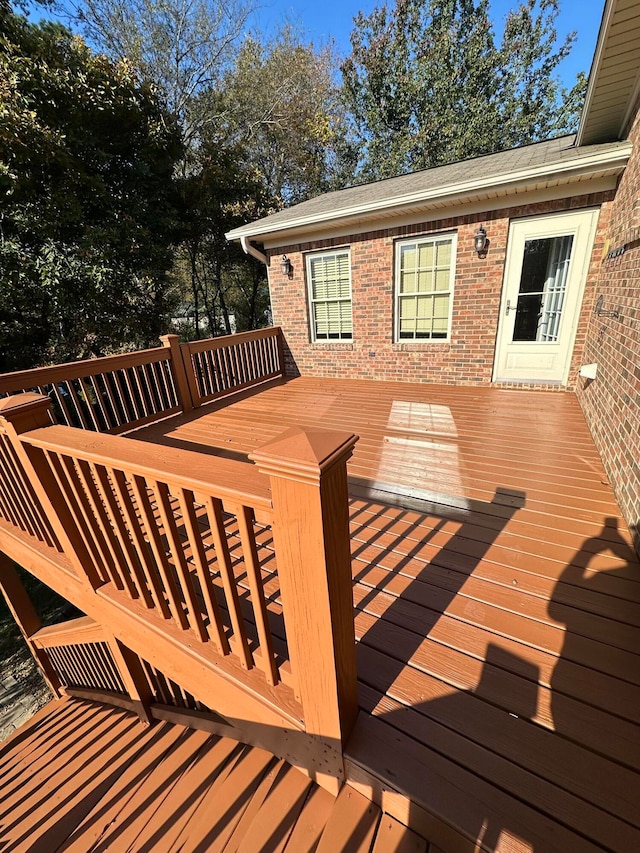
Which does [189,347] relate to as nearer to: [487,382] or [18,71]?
[487,382]

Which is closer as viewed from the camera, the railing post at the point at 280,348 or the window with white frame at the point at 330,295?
Result: the window with white frame at the point at 330,295

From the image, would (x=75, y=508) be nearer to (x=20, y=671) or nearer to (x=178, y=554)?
(x=178, y=554)

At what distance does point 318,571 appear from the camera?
101 cm

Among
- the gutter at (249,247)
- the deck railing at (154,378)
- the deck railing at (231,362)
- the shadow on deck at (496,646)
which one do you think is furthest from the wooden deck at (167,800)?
the gutter at (249,247)

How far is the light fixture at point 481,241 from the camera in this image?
445 cm

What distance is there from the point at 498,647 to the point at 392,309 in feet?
15.5

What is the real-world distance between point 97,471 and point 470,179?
471cm

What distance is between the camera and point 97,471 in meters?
1.49

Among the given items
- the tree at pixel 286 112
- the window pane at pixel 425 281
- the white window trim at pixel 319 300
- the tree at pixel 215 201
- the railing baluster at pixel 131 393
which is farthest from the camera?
the tree at pixel 286 112

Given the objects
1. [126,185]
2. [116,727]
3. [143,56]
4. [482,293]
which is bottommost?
[116,727]

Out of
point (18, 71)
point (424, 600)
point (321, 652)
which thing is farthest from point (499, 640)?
point (18, 71)

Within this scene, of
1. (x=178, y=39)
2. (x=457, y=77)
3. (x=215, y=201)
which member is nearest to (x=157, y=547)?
Answer: (x=215, y=201)

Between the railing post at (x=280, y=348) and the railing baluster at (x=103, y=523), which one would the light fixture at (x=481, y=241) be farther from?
the railing baluster at (x=103, y=523)

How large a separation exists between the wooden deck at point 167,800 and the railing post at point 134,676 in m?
0.12
